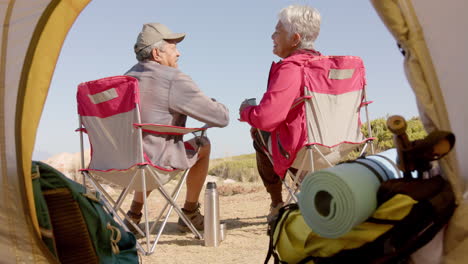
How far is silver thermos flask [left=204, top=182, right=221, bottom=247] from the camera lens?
3.57m

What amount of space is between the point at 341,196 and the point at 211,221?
6.61 ft

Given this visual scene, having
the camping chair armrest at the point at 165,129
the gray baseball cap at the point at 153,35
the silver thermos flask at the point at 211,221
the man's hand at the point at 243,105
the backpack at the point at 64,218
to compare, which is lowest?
the silver thermos flask at the point at 211,221

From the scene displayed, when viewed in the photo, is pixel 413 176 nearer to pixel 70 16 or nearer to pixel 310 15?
pixel 70 16

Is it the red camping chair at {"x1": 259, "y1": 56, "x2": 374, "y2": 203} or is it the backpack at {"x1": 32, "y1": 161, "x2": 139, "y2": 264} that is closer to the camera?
the backpack at {"x1": 32, "y1": 161, "x2": 139, "y2": 264}

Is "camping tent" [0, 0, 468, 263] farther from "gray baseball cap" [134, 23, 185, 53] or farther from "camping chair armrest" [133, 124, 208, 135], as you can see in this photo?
"gray baseball cap" [134, 23, 185, 53]

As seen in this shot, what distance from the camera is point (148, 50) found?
389 centimetres

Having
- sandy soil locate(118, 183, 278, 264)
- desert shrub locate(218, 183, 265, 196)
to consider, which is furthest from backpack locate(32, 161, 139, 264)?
desert shrub locate(218, 183, 265, 196)

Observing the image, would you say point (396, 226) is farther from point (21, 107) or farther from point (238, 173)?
point (238, 173)

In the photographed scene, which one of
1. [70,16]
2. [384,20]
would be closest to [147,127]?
[70,16]

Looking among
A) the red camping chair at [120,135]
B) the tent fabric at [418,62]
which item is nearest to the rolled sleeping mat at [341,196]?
the tent fabric at [418,62]

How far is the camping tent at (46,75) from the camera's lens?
186 cm

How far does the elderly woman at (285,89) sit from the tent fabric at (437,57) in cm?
153

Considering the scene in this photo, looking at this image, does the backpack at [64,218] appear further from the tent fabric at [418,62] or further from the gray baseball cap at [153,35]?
the gray baseball cap at [153,35]

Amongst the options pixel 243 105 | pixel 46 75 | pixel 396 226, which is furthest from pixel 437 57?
pixel 243 105
